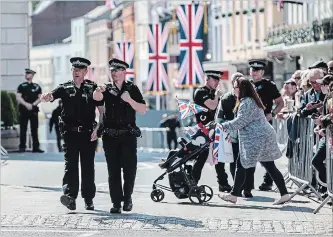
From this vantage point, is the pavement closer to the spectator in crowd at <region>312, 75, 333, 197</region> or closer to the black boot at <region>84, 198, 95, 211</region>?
the black boot at <region>84, 198, 95, 211</region>

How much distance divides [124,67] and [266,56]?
47.2 metres

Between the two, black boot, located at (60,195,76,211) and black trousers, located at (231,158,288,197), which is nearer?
black boot, located at (60,195,76,211)

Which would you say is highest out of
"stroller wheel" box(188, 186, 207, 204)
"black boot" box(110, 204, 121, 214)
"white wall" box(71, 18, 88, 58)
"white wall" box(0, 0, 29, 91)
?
"white wall" box(71, 18, 88, 58)

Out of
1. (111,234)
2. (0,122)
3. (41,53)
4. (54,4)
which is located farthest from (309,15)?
(41,53)

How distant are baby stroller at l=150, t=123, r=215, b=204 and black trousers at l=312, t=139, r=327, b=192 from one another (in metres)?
1.40

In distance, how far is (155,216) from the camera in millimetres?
15562

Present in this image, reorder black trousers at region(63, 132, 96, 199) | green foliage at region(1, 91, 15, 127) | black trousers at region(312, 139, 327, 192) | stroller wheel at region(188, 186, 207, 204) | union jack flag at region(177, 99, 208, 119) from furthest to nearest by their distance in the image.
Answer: green foliage at region(1, 91, 15, 127) → union jack flag at region(177, 99, 208, 119) → stroller wheel at region(188, 186, 207, 204) → black trousers at region(312, 139, 327, 192) → black trousers at region(63, 132, 96, 199)

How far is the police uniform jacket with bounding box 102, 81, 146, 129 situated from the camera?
15734mm

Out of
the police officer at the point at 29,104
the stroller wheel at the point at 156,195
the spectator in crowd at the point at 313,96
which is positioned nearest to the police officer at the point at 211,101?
the spectator in crowd at the point at 313,96

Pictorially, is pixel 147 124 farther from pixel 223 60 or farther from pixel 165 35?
pixel 223 60

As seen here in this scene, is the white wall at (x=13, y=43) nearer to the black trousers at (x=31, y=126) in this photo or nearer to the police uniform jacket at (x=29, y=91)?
the black trousers at (x=31, y=126)

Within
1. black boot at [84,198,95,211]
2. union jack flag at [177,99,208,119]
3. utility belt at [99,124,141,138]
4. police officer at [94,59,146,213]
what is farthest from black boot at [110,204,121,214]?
union jack flag at [177,99,208,119]

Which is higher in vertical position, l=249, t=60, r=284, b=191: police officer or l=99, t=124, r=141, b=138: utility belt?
l=249, t=60, r=284, b=191: police officer

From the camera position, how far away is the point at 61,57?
108m
